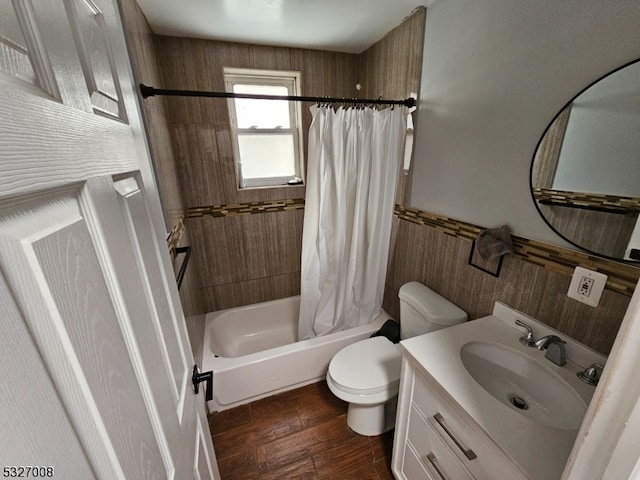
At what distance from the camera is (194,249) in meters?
2.07

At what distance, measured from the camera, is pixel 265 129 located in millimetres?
2189

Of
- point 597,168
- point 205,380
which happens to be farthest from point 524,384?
point 205,380

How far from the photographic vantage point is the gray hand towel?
1172mm

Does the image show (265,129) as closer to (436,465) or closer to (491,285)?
(491,285)

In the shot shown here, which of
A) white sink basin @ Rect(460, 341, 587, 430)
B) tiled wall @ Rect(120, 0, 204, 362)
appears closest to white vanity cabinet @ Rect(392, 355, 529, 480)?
white sink basin @ Rect(460, 341, 587, 430)

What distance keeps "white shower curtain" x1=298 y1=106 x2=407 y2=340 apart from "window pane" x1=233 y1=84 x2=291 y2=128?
2.34 feet

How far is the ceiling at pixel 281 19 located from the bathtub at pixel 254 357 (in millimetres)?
2005

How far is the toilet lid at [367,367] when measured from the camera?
1.39m

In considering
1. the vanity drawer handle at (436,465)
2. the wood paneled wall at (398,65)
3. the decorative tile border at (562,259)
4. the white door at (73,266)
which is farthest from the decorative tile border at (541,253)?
the vanity drawer handle at (436,465)

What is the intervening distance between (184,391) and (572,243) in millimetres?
1403

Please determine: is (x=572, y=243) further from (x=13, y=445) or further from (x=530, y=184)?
(x=13, y=445)

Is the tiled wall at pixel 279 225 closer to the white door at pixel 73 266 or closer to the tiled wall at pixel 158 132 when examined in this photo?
the tiled wall at pixel 158 132

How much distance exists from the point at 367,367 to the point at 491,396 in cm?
71

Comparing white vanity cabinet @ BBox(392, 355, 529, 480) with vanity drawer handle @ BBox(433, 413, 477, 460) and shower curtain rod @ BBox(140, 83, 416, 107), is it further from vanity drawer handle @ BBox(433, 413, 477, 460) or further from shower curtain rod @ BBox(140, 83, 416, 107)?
shower curtain rod @ BBox(140, 83, 416, 107)
